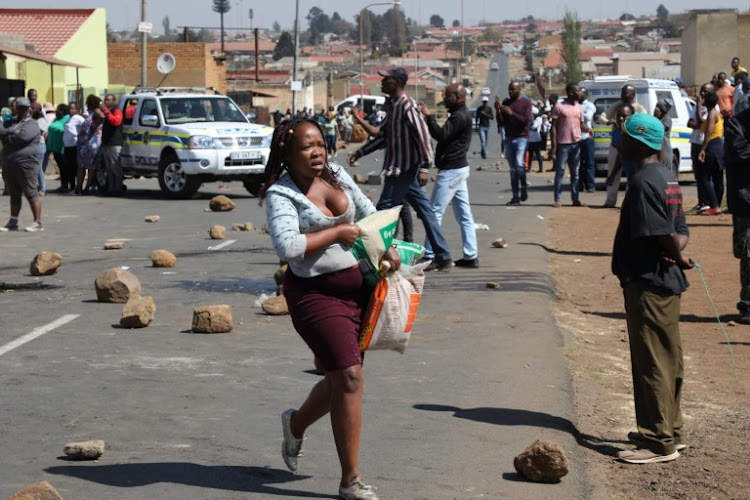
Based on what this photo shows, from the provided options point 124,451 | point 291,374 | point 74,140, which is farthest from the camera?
point 74,140

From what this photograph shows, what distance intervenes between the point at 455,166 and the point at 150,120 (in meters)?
12.0

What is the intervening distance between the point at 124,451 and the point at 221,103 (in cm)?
1870

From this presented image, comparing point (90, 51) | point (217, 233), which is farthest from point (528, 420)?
point (90, 51)

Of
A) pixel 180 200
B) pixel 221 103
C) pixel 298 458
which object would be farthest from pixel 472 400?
pixel 221 103

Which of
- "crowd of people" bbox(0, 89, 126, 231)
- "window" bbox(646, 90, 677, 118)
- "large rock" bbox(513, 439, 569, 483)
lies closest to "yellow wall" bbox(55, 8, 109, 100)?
"crowd of people" bbox(0, 89, 126, 231)

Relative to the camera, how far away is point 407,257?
5551 mm

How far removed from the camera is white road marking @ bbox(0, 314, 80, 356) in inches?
344

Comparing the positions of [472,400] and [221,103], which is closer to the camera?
[472,400]

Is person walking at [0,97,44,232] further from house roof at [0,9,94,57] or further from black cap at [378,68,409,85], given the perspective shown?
house roof at [0,9,94,57]

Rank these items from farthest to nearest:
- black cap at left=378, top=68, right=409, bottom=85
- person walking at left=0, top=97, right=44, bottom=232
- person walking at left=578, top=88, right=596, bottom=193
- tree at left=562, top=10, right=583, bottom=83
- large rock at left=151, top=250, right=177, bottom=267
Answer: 1. tree at left=562, top=10, right=583, bottom=83
2. person walking at left=578, top=88, right=596, bottom=193
3. person walking at left=0, top=97, right=44, bottom=232
4. large rock at left=151, top=250, right=177, bottom=267
5. black cap at left=378, top=68, right=409, bottom=85

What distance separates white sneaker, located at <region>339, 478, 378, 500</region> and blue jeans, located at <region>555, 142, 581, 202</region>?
51.3 ft

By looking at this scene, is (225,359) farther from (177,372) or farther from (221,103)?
(221,103)

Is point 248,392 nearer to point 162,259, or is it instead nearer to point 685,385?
point 685,385

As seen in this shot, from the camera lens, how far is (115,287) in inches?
421
